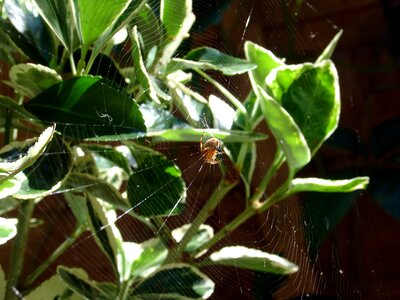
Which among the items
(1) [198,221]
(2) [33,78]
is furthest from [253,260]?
(2) [33,78]

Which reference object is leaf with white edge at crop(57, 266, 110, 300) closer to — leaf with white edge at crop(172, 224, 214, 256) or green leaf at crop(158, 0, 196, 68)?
leaf with white edge at crop(172, 224, 214, 256)

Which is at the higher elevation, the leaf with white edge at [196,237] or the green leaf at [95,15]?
the green leaf at [95,15]

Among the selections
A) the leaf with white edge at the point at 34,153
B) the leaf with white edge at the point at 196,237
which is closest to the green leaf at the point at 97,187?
the leaf with white edge at the point at 196,237

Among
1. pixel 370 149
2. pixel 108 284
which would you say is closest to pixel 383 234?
pixel 370 149

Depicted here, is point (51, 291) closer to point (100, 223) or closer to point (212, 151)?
point (100, 223)

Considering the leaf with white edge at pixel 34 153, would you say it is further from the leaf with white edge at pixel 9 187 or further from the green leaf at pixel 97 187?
the green leaf at pixel 97 187
